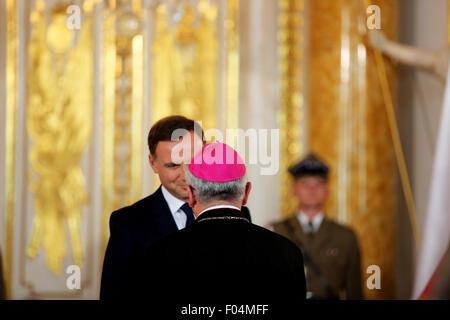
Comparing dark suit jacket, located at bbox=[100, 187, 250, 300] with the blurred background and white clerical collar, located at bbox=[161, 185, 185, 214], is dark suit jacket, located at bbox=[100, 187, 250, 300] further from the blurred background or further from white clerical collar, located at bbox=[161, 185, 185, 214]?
the blurred background

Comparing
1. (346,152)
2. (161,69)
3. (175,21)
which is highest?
(175,21)

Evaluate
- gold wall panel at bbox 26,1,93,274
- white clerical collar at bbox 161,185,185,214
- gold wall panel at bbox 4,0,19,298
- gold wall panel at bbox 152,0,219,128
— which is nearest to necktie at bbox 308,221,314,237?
gold wall panel at bbox 152,0,219,128

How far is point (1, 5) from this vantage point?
237 centimetres

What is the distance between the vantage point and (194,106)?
2408 millimetres

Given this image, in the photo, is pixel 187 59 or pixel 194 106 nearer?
pixel 194 106

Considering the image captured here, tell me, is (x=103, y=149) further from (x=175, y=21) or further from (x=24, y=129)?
(x=175, y=21)

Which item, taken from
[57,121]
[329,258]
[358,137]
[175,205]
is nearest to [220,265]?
[175,205]

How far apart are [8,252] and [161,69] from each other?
28.2 inches

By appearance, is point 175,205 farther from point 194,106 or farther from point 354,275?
point 354,275

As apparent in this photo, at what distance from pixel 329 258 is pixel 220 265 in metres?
1.19

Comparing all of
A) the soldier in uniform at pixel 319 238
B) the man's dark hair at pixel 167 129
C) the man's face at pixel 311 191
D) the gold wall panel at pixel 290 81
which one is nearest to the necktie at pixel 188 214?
Answer: the man's dark hair at pixel 167 129

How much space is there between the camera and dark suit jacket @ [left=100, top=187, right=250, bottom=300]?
1618 mm

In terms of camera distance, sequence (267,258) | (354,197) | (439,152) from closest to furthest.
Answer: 1. (267,258)
2. (439,152)
3. (354,197)
